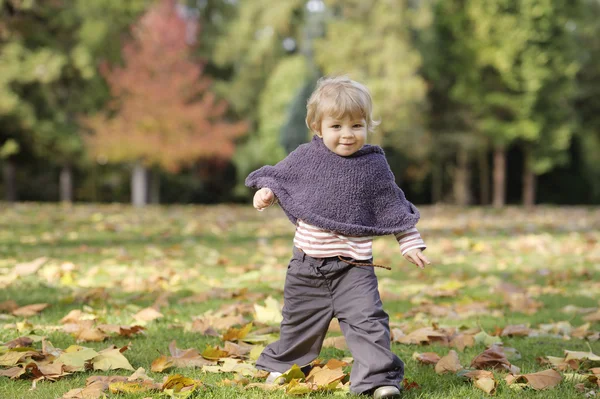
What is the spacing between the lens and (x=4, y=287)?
5.22m

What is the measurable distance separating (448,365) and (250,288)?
2.60 m

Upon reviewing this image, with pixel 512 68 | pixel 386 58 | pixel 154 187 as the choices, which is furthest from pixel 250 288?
pixel 154 187

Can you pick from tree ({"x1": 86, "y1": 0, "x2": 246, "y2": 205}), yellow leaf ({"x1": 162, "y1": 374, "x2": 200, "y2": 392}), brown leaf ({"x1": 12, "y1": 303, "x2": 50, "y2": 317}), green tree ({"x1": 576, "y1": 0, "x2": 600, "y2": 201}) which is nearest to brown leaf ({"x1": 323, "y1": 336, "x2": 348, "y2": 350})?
yellow leaf ({"x1": 162, "y1": 374, "x2": 200, "y2": 392})

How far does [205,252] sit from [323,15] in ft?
73.3

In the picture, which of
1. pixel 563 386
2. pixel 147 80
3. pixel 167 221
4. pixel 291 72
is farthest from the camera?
pixel 291 72

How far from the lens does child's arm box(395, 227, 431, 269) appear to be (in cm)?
300

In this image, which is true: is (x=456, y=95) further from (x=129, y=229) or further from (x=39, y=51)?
(x=129, y=229)

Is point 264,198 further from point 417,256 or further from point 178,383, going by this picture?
point 178,383

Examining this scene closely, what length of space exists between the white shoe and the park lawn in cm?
13

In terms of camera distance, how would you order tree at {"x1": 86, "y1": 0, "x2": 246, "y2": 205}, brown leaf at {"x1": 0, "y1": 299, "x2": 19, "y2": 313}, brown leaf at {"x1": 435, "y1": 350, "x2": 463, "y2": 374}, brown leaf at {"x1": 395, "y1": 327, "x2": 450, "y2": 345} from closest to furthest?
brown leaf at {"x1": 435, "y1": 350, "x2": 463, "y2": 374} < brown leaf at {"x1": 395, "y1": 327, "x2": 450, "y2": 345} < brown leaf at {"x1": 0, "y1": 299, "x2": 19, "y2": 313} < tree at {"x1": 86, "y1": 0, "x2": 246, "y2": 205}

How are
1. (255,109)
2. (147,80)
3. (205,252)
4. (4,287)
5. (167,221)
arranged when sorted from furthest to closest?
(255,109), (147,80), (167,221), (205,252), (4,287)

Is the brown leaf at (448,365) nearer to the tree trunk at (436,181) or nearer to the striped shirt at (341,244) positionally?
the striped shirt at (341,244)

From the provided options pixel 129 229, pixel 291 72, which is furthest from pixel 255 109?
pixel 129 229

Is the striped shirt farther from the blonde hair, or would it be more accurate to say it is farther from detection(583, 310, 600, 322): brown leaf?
detection(583, 310, 600, 322): brown leaf
